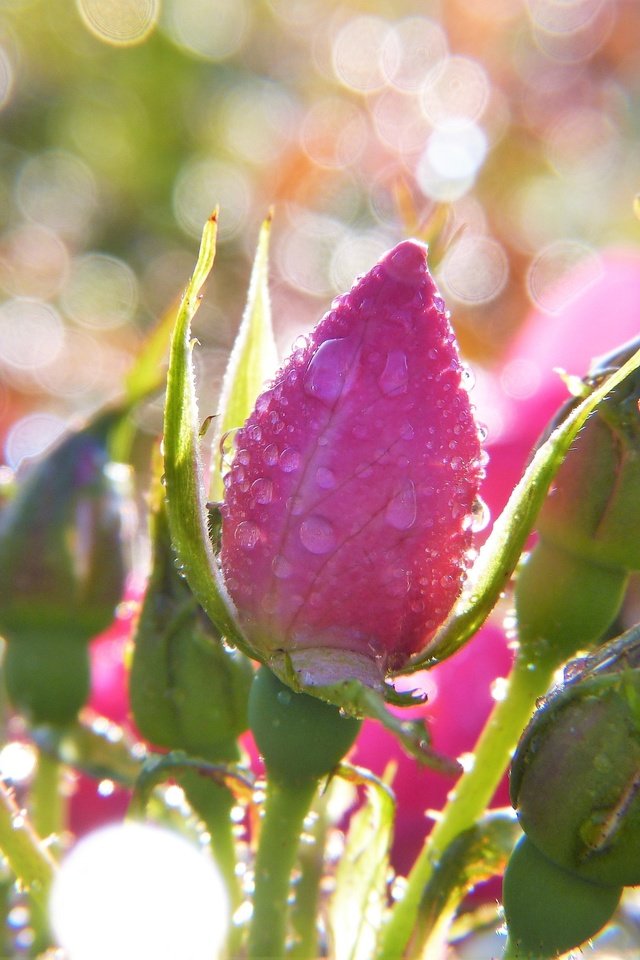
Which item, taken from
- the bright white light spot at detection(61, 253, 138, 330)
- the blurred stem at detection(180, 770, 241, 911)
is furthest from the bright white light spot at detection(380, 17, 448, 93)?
the blurred stem at detection(180, 770, 241, 911)

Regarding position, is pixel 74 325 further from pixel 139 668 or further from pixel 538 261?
pixel 139 668

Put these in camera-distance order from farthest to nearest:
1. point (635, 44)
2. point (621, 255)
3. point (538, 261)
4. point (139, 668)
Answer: point (635, 44)
point (538, 261)
point (621, 255)
point (139, 668)

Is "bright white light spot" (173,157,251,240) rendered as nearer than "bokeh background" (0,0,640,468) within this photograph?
No

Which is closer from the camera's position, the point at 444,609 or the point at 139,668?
the point at 444,609

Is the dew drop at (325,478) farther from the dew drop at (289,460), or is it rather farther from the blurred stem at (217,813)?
the blurred stem at (217,813)

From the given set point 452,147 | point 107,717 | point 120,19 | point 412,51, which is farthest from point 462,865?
point 412,51

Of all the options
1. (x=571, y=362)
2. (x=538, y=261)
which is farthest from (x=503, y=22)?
(x=571, y=362)

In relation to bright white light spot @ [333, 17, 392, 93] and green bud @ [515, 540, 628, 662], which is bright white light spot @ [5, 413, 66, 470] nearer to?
green bud @ [515, 540, 628, 662]
